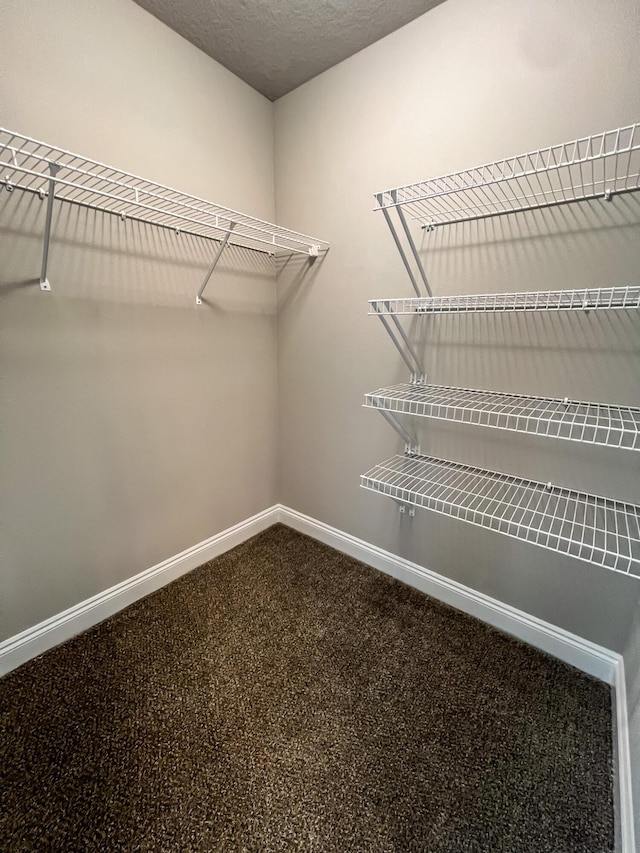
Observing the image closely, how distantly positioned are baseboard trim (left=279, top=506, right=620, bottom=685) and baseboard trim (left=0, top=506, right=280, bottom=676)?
1.57 feet

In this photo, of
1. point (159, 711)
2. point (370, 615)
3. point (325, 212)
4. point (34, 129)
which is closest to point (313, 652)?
point (370, 615)

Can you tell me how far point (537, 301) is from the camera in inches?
48.3

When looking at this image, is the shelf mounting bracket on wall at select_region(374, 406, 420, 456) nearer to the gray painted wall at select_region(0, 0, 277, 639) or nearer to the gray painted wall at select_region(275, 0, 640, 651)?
the gray painted wall at select_region(275, 0, 640, 651)

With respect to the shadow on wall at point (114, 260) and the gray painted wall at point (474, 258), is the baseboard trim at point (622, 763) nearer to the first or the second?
the gray painted wall at point (474, 258)

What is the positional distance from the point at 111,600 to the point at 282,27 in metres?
2.45

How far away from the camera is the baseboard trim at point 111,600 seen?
4.50 feet

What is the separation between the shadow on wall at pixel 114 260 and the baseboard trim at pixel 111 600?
1223 mm

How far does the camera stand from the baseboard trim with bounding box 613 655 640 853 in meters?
0.91

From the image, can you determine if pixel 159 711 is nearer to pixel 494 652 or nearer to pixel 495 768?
pixel 495 768

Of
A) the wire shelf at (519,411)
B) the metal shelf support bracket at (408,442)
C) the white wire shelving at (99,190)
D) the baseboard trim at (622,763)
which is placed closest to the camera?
the baseboard trim at (622,763)

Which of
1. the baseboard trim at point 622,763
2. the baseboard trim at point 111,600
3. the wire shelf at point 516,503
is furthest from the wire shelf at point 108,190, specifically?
the baseboard trim at point 622,763

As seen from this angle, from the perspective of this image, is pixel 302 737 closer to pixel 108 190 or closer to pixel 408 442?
pixel 408 442

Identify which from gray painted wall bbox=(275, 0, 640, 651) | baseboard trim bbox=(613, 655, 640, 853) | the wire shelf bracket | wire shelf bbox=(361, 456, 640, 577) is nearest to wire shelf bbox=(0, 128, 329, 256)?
gray painted wall bbox=(275, 0, 640, 651)

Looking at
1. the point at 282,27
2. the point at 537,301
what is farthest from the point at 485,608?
the point at 282,27
